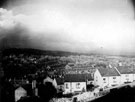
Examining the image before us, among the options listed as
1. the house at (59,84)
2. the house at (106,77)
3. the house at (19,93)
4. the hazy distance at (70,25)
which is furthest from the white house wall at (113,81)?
the house at (19,93)

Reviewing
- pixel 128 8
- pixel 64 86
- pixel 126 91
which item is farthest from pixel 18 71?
pixel 128 8

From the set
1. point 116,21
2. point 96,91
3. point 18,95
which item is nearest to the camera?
point 18,95

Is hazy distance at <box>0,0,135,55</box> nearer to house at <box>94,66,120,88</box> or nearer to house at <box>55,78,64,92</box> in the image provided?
house at <box>94,66,120,88</box>

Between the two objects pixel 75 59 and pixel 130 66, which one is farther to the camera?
pixel 130 66

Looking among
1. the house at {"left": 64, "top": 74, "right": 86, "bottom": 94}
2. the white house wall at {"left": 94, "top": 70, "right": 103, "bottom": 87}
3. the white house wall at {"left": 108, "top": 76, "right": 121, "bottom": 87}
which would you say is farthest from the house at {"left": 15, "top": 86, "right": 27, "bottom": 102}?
the white house wall at {"left": 108, "top": 76, "right": 121, "bottom": 87}

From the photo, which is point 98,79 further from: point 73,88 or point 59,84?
point 59,84

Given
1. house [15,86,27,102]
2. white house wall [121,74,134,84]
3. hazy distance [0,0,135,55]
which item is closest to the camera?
house [15,86,27,102]

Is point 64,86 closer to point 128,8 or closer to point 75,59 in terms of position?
point 75,59
